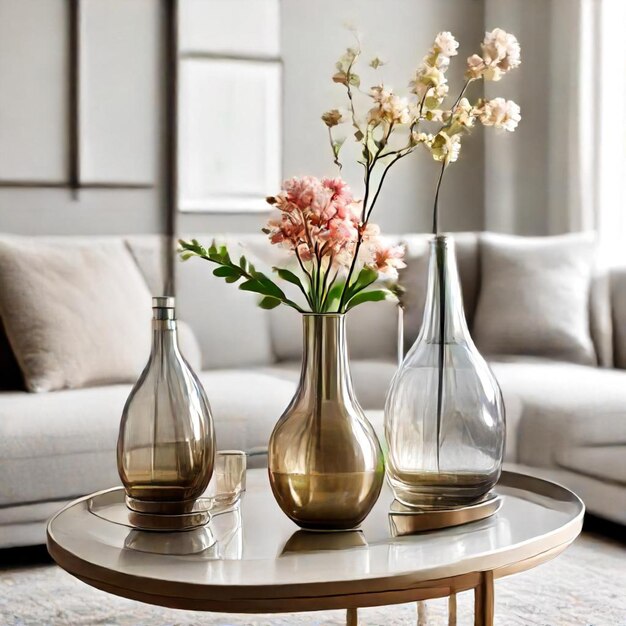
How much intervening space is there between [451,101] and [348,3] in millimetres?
720

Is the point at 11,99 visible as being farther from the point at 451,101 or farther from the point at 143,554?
the point at 143,554

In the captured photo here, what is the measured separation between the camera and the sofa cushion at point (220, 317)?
10.7ft

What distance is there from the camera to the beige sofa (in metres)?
2.33

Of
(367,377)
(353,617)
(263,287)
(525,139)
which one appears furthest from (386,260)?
(525,139)

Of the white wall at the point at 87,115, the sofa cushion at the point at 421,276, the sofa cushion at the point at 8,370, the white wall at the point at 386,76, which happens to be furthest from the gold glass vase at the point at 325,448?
the white wall at the point at 386,76

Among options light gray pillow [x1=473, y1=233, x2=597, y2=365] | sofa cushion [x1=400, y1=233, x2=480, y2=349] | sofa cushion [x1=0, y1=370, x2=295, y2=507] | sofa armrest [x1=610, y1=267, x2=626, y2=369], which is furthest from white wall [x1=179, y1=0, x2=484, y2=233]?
sofa cushion [x1=0, y1=370, x2=295, y2=507]

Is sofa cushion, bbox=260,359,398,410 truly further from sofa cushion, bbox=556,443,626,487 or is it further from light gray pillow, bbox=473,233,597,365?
sofa cushion, bbox=556,443,626,487

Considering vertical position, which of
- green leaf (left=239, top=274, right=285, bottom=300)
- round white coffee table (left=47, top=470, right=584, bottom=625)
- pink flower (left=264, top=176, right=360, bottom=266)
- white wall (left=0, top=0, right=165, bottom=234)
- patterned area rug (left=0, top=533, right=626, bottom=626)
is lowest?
patterned area rug (left=0, top=533, right=626, bottom=626)

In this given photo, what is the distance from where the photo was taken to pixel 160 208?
3.84 metres

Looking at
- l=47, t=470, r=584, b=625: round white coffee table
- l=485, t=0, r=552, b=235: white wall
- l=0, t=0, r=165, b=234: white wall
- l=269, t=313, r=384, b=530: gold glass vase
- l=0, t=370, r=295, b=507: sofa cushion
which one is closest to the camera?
l=47, t=470, r=584, b=625: round white coffee table

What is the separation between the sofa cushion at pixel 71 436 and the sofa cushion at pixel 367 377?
1.27ft

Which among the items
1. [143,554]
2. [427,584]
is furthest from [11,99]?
[427,584]

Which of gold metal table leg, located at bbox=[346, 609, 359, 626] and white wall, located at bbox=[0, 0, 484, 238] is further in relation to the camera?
white wall, located at bbox=[0, 0, 484, 238]

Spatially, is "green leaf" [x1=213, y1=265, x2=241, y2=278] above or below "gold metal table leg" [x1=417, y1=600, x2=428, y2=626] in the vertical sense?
above
